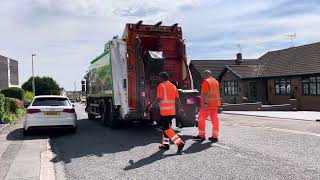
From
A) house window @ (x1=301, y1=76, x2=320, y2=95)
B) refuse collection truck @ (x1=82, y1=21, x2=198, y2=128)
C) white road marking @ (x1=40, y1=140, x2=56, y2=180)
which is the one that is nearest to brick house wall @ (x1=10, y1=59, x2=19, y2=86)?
house window @ (x1=301, y1=76, x2=320, y2=95)

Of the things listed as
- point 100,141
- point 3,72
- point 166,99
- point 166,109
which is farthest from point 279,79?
point 3,72

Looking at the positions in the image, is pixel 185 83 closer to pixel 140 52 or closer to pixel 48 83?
pixel 140 52

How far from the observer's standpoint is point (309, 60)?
3391 centimetres

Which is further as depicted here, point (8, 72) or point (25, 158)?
point (8, 72)

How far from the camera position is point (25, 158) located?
9656mm

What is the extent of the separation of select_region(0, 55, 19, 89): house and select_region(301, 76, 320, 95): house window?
49.9 meters

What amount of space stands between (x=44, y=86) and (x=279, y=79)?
54.9 meters

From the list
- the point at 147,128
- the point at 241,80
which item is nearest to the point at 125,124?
the point at 147,128

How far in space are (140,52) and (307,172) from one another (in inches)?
298

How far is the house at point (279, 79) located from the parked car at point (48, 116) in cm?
2173

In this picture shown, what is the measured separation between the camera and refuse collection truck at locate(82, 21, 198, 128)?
1331 centimetres

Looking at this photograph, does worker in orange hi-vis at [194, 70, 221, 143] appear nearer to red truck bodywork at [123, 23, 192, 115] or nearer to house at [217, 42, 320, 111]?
red truck bodywork at [123, 23, 192, 115]

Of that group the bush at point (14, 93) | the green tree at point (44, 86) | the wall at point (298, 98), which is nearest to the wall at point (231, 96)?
the wall at point (298, 98)

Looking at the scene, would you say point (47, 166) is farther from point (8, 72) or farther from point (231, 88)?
point (8, 72)
